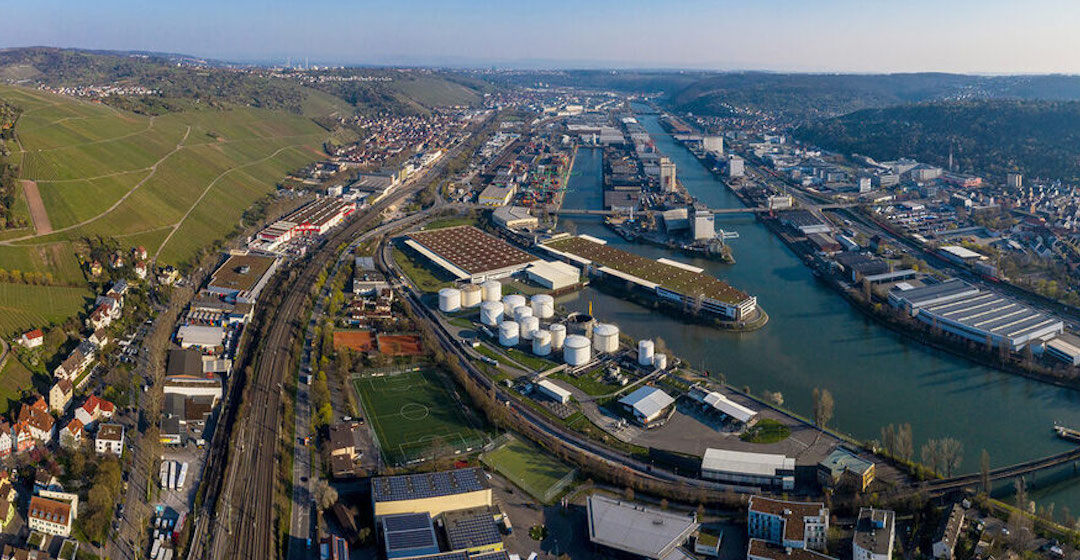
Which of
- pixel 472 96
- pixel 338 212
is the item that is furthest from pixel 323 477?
pixel 472 96

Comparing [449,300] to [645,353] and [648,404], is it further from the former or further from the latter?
[648,404]

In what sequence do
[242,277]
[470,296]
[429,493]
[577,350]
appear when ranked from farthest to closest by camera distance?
[242,277], [470,296], [577,350], [429,493]

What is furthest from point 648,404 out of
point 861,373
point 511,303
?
point 511,303

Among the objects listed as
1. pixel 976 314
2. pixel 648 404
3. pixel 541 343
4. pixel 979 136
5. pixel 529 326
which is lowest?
pixel 648 404

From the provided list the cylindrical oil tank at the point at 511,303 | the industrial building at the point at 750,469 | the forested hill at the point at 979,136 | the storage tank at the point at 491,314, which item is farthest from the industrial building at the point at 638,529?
the forested hill at the point at 979,136

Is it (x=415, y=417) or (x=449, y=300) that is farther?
(x=449, y=300)

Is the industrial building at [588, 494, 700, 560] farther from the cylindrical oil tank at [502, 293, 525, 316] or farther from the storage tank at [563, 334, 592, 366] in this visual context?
the cylindrical oil tank at [502, 293, 525, 316]
